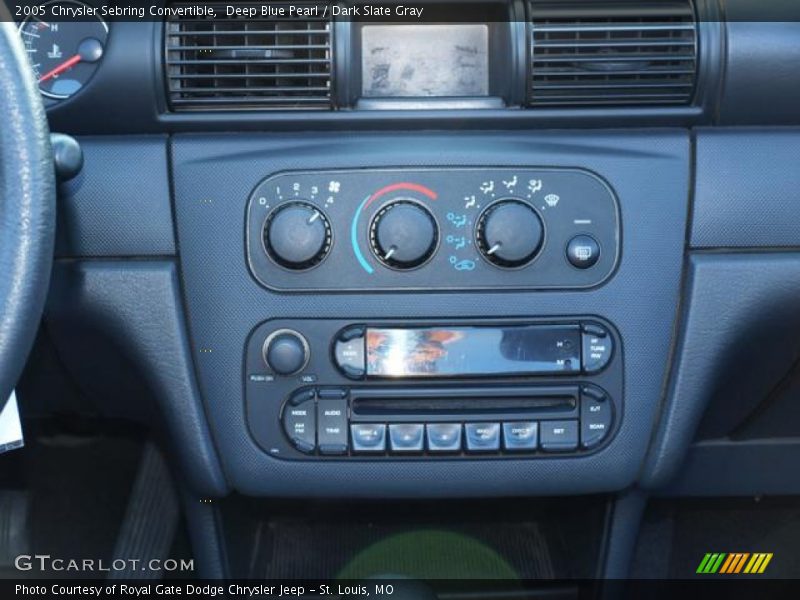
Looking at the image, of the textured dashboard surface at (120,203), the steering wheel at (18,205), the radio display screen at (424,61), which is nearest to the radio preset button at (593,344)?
the radio display screen at (424,61)

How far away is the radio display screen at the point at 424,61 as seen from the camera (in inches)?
55.4

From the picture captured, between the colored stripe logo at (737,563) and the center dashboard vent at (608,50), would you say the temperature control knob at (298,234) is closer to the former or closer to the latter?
the center dashboard vent at (608,50)

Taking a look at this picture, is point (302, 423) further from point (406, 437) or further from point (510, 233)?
point (510, 233)

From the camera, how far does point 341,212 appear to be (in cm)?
140

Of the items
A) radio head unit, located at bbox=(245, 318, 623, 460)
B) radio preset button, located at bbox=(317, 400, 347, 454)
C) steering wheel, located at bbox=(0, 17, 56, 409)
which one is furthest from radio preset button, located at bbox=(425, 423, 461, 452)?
steering wheel, located at bbox=(0, 17, 56, 409)

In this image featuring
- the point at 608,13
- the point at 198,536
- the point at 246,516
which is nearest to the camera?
the point at 608,13

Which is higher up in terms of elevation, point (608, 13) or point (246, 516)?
point (608, 13)

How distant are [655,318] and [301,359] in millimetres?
498

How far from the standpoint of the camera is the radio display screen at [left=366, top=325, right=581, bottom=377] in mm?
1426

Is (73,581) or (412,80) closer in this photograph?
(412,80)

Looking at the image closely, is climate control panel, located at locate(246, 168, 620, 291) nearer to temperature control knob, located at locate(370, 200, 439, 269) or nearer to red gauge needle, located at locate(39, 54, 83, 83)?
temperature control knob, located at locate(370, 200, 439, 269)

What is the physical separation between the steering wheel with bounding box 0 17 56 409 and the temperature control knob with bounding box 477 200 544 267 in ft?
1.98

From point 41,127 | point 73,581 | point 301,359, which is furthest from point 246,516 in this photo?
point 41,127

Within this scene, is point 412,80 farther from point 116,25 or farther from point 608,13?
point 116,25
